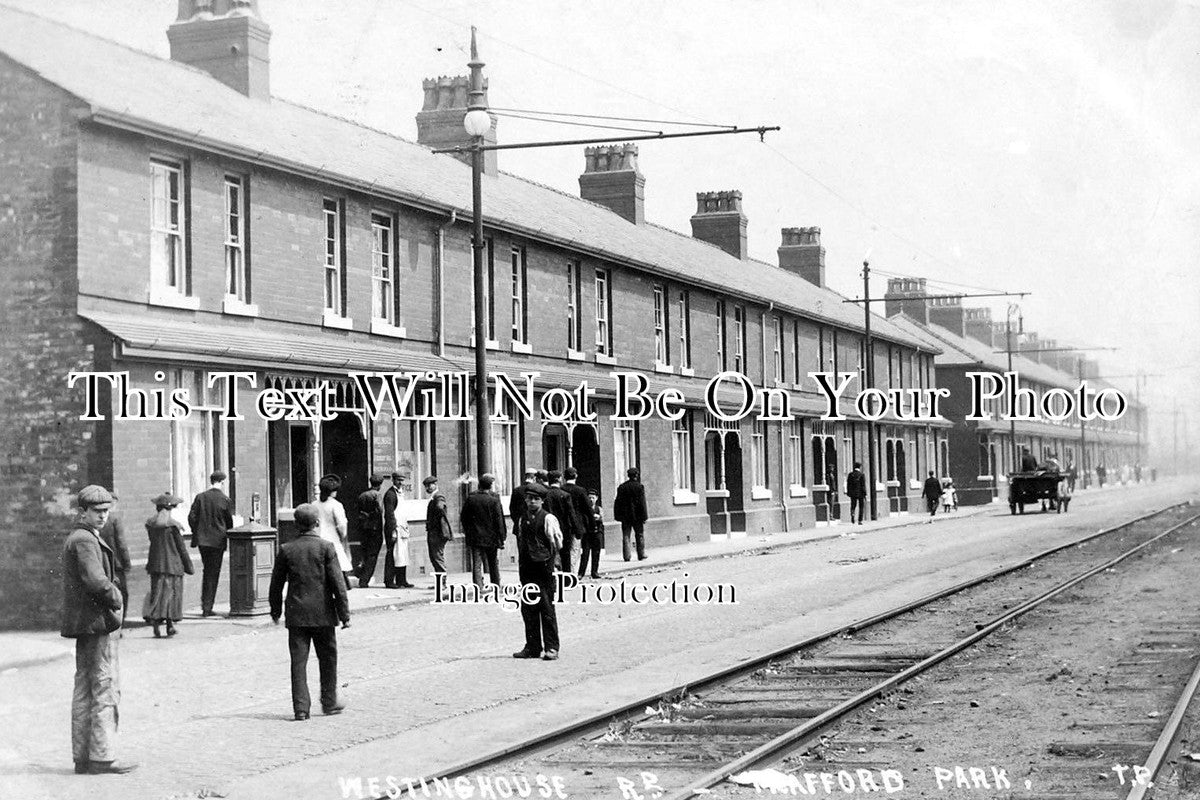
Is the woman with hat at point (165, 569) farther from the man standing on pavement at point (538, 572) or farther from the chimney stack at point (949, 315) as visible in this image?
the chimney stack at point (949, 315)

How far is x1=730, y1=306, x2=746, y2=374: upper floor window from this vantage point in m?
42.2

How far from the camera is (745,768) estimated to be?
922cm

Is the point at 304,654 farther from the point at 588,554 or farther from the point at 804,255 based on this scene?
the point at 804,255

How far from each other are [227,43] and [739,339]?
2057 cm

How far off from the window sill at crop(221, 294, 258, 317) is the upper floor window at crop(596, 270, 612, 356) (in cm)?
1281

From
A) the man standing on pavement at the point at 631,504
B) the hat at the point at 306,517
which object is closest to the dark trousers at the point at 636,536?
the man standing on pavement at the point at 631,504

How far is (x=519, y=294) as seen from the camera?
3016 centimetres

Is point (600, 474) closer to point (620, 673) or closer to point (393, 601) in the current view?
point (393, 601)

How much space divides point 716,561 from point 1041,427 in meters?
71.1

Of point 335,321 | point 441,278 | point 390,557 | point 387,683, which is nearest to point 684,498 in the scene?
point 441,278

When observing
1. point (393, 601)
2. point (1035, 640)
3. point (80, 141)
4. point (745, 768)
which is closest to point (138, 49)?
point (80, 141)

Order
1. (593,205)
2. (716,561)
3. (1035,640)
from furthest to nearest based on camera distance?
(593,205)
(716,561)
(1035,640)

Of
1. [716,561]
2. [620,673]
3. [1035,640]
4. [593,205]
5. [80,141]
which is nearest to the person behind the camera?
[620,673]

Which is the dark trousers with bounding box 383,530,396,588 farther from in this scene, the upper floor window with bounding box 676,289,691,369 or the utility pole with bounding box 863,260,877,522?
the utility pole with bounding box 863,260,877,522
